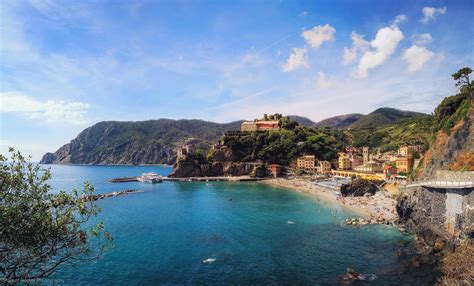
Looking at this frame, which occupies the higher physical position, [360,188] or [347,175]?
[347,175]

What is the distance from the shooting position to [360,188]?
68188mm

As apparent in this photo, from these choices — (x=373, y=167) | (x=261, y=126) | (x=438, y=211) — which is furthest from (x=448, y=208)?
(x=261, y=126)

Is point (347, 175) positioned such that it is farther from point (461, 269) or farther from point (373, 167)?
point (461, 269)

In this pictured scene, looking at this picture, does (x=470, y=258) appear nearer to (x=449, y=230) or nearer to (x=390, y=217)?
(x=449, y=230)

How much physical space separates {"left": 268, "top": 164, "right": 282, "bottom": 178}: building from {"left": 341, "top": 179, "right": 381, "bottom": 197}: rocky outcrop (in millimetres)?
46868

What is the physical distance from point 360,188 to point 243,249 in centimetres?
4216

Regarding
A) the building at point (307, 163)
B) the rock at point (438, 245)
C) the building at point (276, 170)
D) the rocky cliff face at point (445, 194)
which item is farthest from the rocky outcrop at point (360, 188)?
the building at point (276, 170)

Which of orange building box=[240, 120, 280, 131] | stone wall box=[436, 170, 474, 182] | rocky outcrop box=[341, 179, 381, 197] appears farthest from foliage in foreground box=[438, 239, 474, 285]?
orange building box=[240, 120, 280, 131]

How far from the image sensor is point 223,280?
88.5ft

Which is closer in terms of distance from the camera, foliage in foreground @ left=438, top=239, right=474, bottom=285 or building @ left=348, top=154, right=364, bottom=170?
foliage in foreground @ left=438, top=239, right=474, bottom=285

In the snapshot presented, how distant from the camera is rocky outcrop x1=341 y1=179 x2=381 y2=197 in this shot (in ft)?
222

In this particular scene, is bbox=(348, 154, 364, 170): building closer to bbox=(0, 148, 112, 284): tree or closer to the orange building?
the orange building

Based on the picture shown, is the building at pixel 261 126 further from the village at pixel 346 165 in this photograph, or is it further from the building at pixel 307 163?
the building at pixel 307 163

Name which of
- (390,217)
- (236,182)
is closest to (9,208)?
(390,217)
